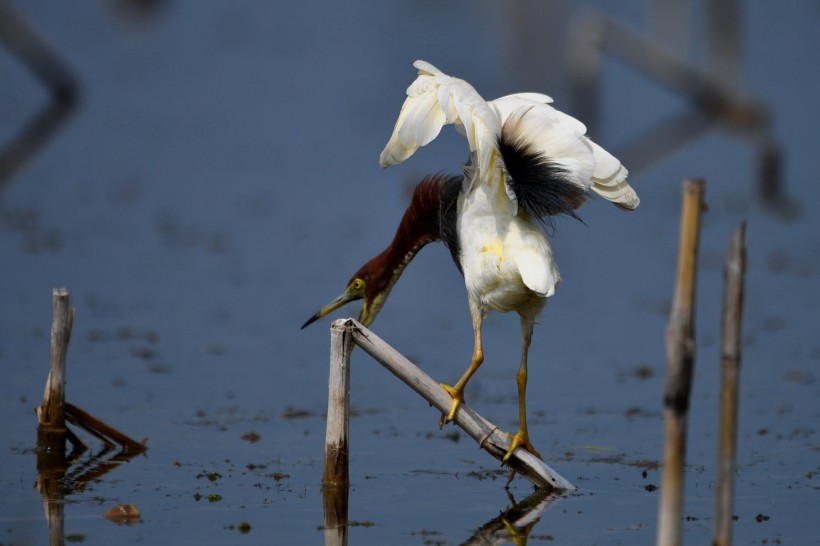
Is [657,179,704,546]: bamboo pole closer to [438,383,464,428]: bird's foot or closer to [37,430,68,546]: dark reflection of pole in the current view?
[438,383,464,428]: bird's foot

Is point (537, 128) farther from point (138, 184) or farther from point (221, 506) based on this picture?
point (138, 184)

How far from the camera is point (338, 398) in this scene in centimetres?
606

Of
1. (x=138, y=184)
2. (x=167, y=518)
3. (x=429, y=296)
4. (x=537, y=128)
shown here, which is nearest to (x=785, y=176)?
(x=429, y=296)

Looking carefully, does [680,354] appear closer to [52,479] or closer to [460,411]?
[460,411]

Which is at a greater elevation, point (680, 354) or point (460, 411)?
A: point (460, 411)

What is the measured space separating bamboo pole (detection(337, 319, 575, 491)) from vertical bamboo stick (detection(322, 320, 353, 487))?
6 centimetres

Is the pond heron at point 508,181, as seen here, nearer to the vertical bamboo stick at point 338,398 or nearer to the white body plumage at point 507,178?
the white body plumage at point 507,178

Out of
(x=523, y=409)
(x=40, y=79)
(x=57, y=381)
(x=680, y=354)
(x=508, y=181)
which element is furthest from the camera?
(x=40, y=79)

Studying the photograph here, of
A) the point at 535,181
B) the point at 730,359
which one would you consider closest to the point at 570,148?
A: the point at 535,181

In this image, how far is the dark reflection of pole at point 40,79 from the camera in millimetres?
18109

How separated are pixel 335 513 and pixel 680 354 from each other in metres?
2.57

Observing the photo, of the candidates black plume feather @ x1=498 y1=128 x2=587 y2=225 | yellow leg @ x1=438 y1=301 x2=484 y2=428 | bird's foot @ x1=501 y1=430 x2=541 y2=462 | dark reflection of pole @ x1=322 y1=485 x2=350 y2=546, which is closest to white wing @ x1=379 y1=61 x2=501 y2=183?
black plume feather @ x1=498 y1=128 x2=587 y2=225

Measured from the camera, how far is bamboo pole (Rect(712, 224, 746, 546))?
4.22 m

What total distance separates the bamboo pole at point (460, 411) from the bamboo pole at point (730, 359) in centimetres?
198
